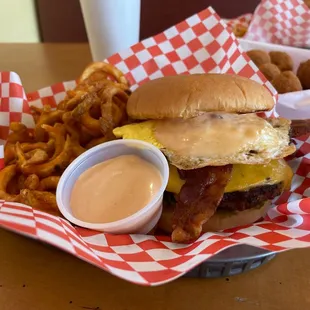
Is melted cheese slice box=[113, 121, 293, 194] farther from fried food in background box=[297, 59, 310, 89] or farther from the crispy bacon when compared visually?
fried food in background box=[297, 59, 310, 89]

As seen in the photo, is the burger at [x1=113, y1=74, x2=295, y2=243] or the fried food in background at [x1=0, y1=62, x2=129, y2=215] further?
the fried food in background at [x1=0, y1=62, x2=129, y2=215]

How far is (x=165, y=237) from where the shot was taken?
1.09m

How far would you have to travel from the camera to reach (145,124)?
1240 mm

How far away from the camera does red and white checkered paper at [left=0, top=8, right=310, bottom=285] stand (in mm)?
874

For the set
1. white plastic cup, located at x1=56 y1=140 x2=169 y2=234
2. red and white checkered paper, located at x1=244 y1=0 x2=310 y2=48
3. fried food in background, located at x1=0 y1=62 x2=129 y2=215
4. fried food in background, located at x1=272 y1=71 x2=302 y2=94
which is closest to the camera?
white plastic cup, located at x1=56 y1=140 x2=169 y2=234

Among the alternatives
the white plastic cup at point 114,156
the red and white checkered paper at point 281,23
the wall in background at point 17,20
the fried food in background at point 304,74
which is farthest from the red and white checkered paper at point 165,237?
the wall in background at point 17,20

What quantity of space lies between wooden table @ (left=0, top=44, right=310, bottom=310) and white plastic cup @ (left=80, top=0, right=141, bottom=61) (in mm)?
1149

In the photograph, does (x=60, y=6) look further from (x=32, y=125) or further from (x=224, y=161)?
(x=224, y=161)

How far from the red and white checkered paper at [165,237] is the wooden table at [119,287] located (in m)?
0.12

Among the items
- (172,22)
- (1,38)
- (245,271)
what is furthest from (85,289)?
(1,38)

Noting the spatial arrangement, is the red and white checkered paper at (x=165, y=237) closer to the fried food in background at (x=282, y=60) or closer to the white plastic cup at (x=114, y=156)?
the white plastic cup at (x=114, y=156)

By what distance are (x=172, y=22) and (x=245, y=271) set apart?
261 cm

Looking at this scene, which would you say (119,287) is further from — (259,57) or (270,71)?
(259,57)

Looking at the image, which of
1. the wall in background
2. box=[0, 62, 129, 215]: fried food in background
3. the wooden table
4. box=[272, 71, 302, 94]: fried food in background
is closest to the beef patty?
the wooden table
